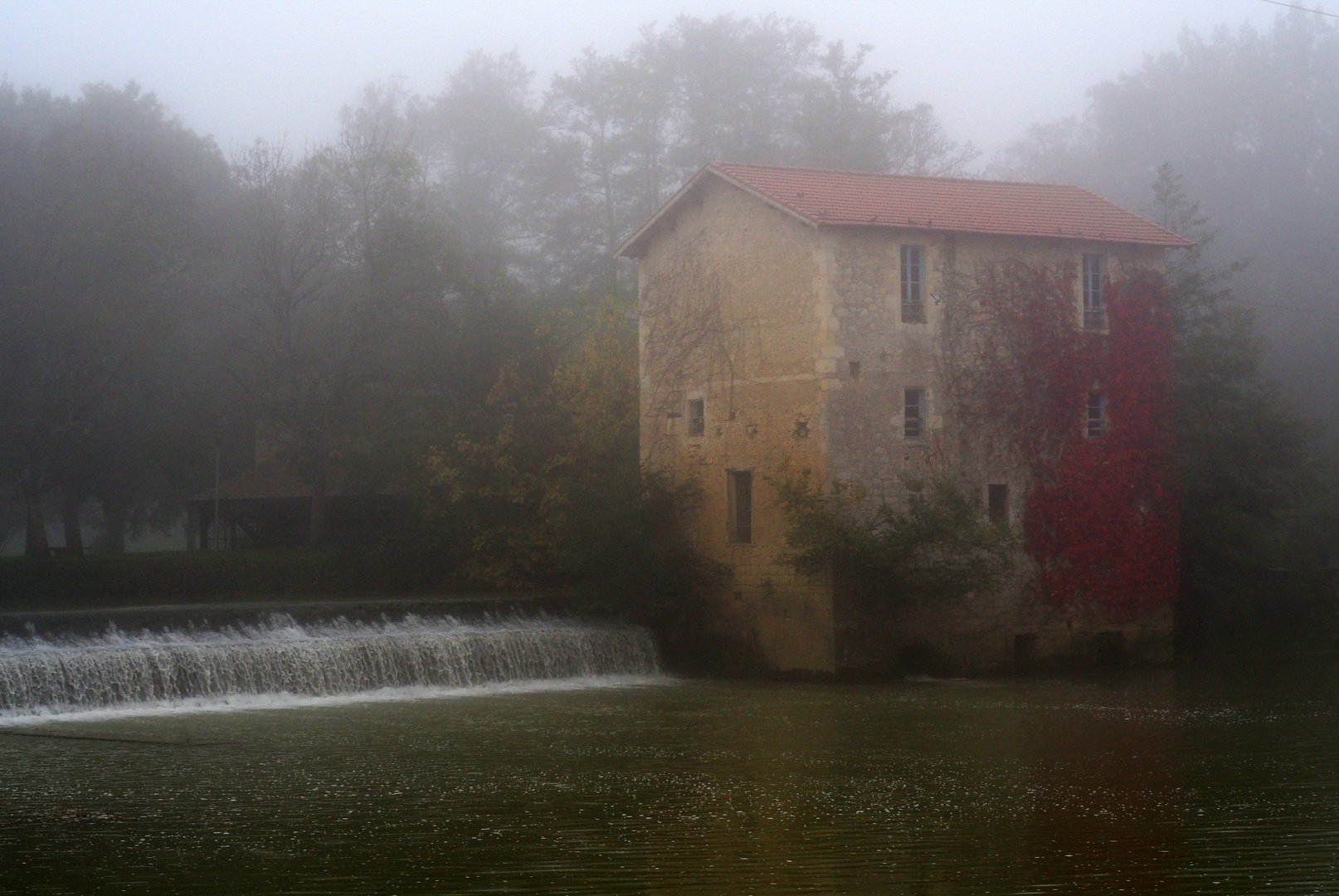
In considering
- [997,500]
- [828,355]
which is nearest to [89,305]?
[828,355]

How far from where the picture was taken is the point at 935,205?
84.9 ft

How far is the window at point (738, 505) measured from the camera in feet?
84.7

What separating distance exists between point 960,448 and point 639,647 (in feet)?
20.6

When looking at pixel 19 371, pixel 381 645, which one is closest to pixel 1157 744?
pixel 381 645

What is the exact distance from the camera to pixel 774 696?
21625 mm

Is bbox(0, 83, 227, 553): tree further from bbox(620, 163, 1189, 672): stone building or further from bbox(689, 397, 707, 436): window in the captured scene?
bbox(689, 397, 707, 436): window

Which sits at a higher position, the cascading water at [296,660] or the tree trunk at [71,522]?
the tree trunk at [71,522]

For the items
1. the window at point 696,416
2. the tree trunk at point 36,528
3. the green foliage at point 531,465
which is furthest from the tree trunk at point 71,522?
the window at point 696,416

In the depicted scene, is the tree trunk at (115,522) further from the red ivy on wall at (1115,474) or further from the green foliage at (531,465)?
the red ivy on wall at (1115,474)

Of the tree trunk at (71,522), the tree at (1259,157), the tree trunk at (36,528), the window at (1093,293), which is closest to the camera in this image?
the window at (1093,293)

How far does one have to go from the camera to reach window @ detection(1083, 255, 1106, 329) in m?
26.5

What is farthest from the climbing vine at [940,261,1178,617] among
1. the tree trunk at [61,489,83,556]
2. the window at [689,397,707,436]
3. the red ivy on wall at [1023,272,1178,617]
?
the tree trunk at [61,489,83,556]

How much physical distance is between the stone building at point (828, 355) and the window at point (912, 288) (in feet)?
0.10

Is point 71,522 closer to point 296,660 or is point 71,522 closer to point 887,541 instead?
point 296,660
